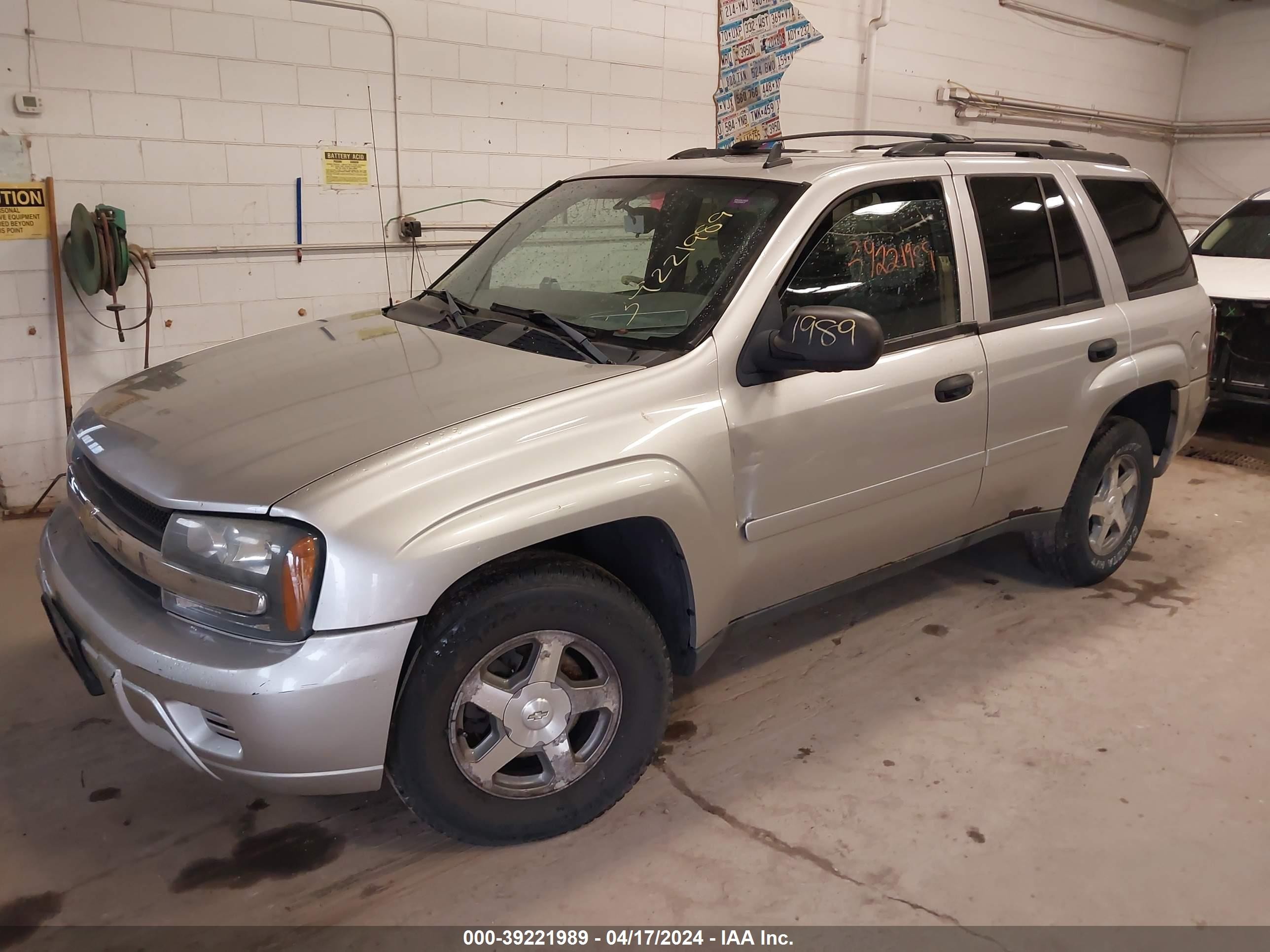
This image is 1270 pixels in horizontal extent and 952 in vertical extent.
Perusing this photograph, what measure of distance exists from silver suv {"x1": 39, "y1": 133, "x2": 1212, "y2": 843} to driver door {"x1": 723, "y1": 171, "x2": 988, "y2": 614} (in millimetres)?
11

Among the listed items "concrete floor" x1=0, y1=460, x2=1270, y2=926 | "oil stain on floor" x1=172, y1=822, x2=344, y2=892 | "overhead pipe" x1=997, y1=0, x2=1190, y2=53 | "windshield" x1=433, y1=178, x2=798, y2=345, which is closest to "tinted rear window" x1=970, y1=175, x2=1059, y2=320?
"windshield" x1=433, y1=178, x2=798, y2=345

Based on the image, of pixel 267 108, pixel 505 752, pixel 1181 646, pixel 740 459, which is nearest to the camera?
pixel 505 752

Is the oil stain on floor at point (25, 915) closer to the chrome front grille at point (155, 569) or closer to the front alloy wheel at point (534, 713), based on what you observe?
the chrome front grille at point (155, 569)

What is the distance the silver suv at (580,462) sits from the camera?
6.57 ft

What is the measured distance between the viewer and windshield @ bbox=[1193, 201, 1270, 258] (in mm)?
6988

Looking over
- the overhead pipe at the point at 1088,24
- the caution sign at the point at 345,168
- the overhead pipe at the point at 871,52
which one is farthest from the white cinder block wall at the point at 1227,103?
the caution sign at the point at 345,168

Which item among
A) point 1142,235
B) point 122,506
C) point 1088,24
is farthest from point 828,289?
point 1088,24

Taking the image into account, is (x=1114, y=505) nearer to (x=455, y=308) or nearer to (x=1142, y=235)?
(x=1142, y=235)

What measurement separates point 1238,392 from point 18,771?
688 cm

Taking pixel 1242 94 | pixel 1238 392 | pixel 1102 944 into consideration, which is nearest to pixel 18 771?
pixel 1102 944

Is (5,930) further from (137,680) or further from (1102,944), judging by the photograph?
(1102,944)

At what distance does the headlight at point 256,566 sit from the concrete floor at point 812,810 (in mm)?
752

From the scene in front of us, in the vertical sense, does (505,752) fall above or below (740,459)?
below

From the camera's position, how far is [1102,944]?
2180mm
